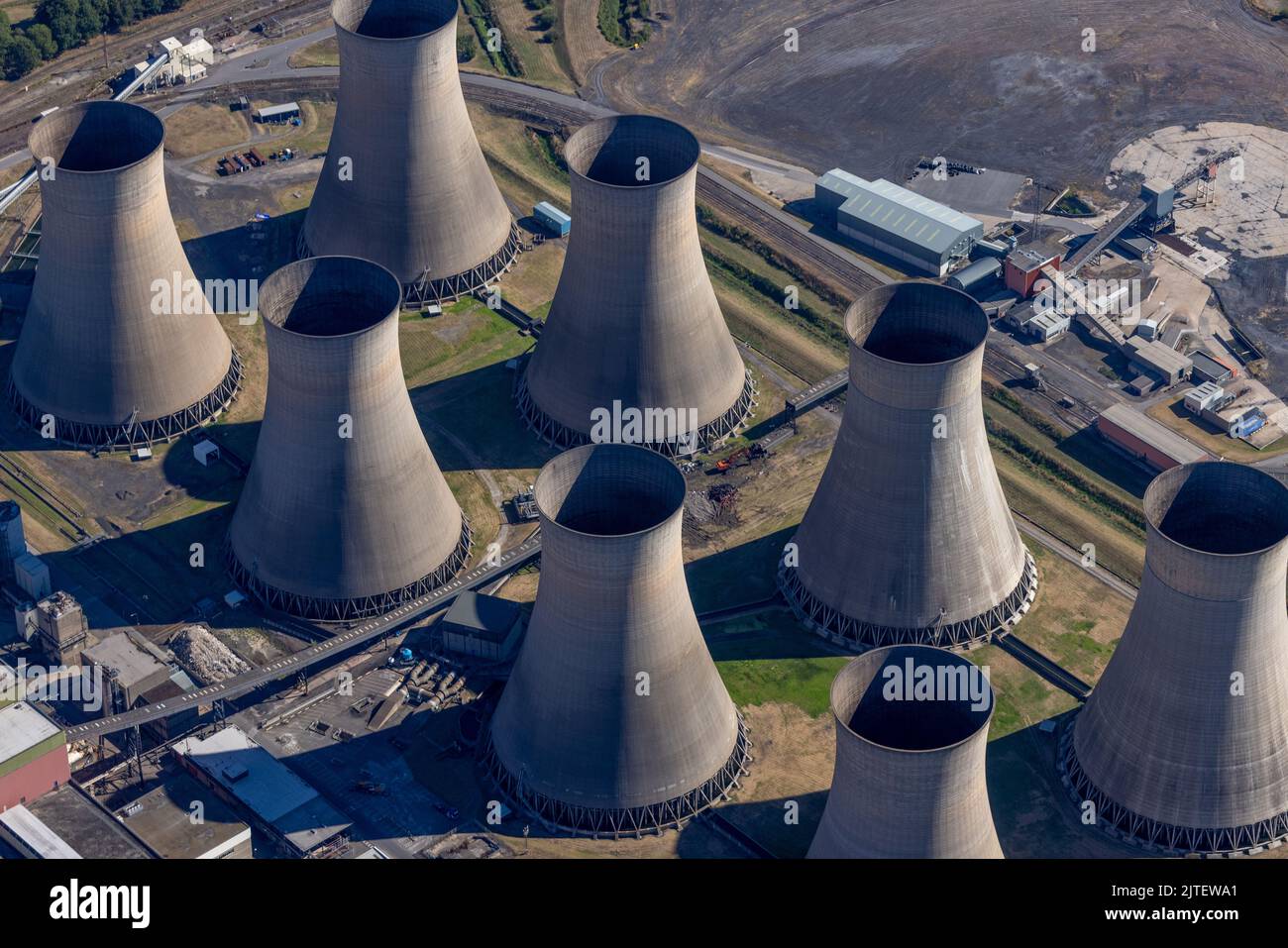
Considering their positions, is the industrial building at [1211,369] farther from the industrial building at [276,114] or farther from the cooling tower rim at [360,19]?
the industrial building at [276,114]

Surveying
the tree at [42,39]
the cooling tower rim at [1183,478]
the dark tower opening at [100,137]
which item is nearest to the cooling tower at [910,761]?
the cooling tower rim at [1183,478]

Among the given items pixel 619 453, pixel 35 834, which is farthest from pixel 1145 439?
pixel 35 834

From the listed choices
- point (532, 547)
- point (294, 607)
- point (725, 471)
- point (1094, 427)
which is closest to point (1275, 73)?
point (1094, 427)

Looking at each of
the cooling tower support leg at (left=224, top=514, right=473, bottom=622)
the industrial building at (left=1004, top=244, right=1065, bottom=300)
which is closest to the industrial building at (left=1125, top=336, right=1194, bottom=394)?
the industrial building at (left=1004, top=244, right=1065, bottom=300)

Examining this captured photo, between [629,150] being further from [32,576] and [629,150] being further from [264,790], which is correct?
[264,790]

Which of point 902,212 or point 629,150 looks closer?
point 629,150
